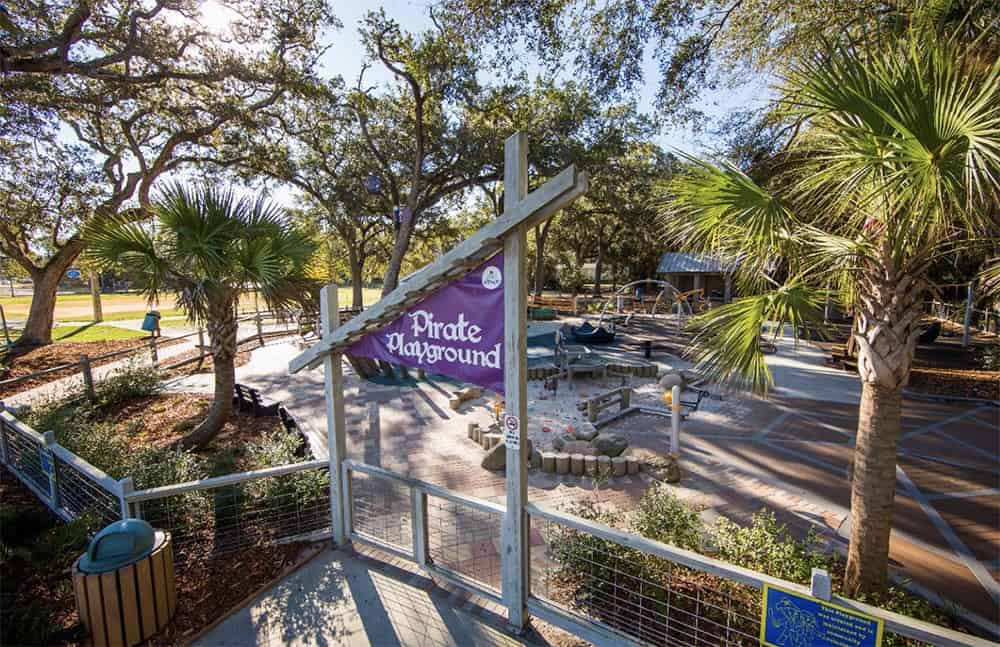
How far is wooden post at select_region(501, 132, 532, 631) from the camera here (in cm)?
312

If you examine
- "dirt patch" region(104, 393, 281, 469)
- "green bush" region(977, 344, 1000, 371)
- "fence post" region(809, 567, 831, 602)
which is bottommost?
"dirt patch" region(104, 393, 281, 469)

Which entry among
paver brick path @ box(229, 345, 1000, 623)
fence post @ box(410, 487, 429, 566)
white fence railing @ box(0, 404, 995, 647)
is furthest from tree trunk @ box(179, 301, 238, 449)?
fence post @ box(410, 487, 429, 566)

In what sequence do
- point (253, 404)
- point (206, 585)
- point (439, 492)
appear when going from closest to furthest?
point (439, 492)
point (206, 585)
point (253, 404)

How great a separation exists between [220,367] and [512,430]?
236 inches

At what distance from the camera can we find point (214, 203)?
251 inches

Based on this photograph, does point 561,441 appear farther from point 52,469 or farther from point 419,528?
point 52,469

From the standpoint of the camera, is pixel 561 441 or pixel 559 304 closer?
pixel 561 441

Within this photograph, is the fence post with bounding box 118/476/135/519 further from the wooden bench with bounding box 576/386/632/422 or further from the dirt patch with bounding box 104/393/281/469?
the wooden bench with bounding box 576/386/632/422

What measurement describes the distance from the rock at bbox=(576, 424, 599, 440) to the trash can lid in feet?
19.3

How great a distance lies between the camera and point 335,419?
4.64 meters

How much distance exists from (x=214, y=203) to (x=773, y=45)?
8729 millimetres

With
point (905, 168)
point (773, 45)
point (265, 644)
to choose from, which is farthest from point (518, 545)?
point (773, 45)

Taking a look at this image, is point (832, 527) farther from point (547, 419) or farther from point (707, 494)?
point (547, 419)

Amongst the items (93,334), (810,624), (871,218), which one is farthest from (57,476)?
(93,334)
